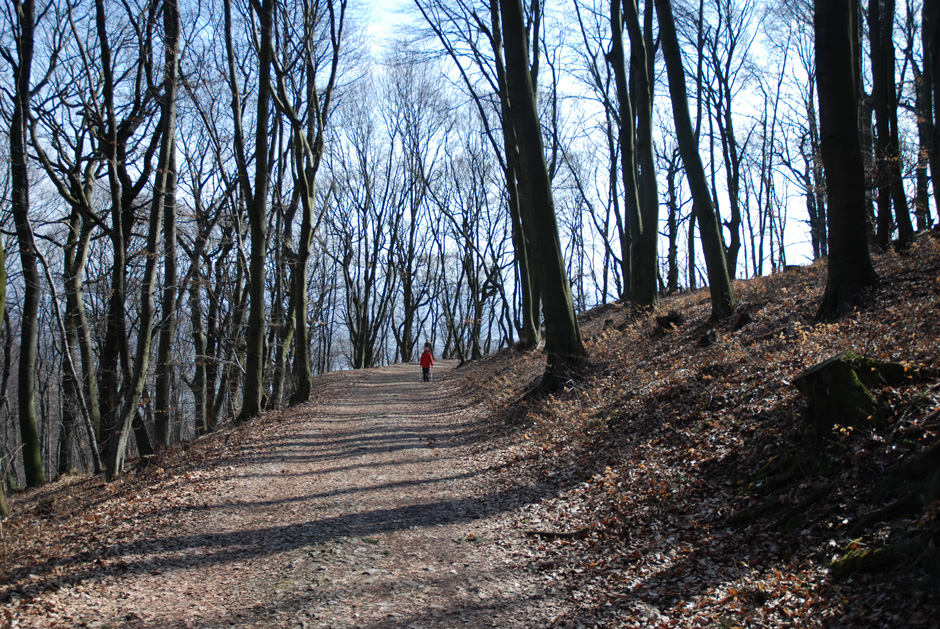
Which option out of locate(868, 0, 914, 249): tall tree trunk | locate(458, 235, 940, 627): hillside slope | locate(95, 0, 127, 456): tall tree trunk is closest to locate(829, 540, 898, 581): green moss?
locate(458, 235, 940, 627): hillside slope

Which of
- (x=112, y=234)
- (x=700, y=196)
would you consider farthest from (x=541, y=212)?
(x=112, y=234)

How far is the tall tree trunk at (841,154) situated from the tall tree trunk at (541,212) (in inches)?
174

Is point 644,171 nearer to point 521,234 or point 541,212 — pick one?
point 541,212

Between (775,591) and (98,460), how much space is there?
1298 cm

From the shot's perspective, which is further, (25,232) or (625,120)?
(625,120)

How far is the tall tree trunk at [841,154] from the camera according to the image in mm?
7832

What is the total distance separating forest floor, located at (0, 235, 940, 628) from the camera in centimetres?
370

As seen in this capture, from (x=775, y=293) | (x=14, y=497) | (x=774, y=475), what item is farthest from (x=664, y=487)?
(x=14, y=497)

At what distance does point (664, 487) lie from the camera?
545 cm

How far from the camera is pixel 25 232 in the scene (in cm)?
995

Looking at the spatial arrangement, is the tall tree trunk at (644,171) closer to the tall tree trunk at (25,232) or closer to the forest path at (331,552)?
the forest path at (331,552)

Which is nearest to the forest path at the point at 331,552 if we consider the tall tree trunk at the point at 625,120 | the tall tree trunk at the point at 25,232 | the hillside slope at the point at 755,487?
the hillside slope at the point at 755,487

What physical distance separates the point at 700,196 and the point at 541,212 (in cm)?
313

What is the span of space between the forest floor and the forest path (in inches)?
1.1
